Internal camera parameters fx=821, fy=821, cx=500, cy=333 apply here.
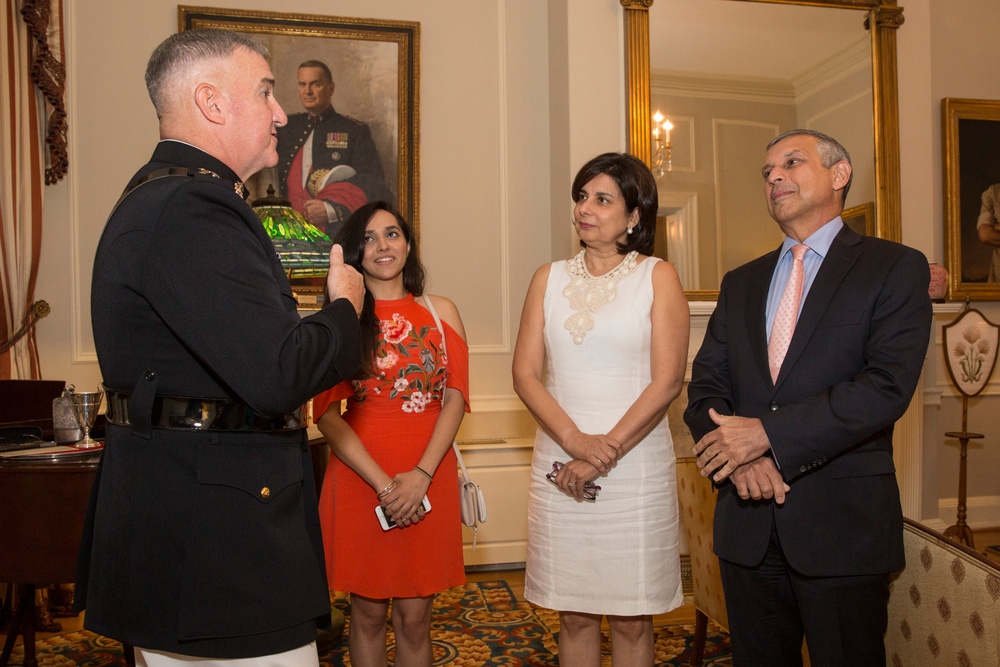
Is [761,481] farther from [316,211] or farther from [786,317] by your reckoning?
[316,211]

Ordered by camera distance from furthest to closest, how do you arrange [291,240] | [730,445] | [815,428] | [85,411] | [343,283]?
[291,240], [85,411], [730,445], [815,428], [343,283]

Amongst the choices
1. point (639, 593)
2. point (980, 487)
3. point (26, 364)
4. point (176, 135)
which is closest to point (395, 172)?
point (26, 364)

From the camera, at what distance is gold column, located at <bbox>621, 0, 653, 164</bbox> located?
4.72m

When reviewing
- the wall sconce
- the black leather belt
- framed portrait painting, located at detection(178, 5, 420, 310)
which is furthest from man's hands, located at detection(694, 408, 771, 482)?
framed portrait painting, located at detection(178, 5, 420, 310)

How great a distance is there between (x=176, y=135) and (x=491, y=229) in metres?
3.76

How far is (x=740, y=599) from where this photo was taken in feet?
6.82

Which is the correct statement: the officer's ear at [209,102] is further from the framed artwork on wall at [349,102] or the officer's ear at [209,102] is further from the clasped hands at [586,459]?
the framed artwork on wall at [349,102]

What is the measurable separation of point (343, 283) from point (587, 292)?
47.1 inches

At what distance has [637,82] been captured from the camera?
4.73 metres

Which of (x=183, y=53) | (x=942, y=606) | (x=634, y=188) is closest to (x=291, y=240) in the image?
(x=634, y=188)

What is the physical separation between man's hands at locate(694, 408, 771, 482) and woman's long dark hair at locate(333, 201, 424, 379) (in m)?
0.99

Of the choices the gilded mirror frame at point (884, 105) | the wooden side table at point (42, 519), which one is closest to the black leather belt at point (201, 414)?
the wooden side table at point (42, 519)

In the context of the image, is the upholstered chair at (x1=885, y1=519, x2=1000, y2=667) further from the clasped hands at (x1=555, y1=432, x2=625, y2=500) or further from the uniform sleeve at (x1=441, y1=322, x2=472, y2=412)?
the uniform sleeve at (x1=441, y1=322, x2=472, y2=412)

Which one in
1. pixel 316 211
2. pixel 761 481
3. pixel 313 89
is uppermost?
pixel 313 89
